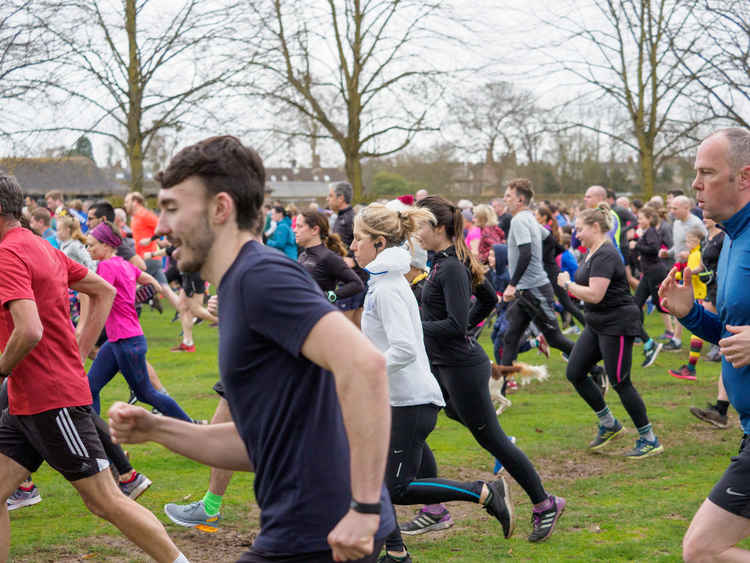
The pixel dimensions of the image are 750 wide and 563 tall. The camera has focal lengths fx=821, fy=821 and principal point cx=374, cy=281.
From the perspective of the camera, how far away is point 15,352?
3883mm

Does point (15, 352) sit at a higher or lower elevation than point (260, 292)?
lower

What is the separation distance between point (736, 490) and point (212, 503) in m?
3.36

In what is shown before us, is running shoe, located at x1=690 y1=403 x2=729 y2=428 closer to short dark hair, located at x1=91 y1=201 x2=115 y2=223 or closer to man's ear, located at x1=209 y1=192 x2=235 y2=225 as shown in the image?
short dark hair, located at x1=91 y1=201 x2=115 y2=223

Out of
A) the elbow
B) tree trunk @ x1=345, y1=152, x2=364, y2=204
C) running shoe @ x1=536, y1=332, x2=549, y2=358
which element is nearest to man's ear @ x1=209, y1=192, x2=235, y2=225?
the elbow

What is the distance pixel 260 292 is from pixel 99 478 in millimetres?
2303

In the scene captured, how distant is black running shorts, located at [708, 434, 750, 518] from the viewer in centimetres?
328

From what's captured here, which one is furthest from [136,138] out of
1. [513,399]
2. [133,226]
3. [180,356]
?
[513,399]

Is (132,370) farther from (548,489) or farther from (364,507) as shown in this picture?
(364,507)

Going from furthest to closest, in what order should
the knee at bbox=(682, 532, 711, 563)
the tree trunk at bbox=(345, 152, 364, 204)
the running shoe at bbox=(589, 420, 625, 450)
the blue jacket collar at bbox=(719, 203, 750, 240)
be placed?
the tree trunk at bbox=(345, 152, 364, 204), the running shoe at bbox=(589, 420, 625, 450), the blue jacket collar at bbox=(719, 203, 750, 240), the knee at bbox=(682, 532, 711, 563)

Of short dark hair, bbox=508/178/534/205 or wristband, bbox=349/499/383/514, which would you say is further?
short dark hair, bbox=508/178/534/205

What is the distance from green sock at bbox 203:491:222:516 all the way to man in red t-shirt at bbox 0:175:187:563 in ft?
4.64

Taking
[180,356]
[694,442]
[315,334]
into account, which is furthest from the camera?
[180,356]

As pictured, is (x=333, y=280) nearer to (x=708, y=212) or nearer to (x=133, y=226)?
(x=708, y=212)

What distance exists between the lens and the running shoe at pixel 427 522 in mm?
5527
